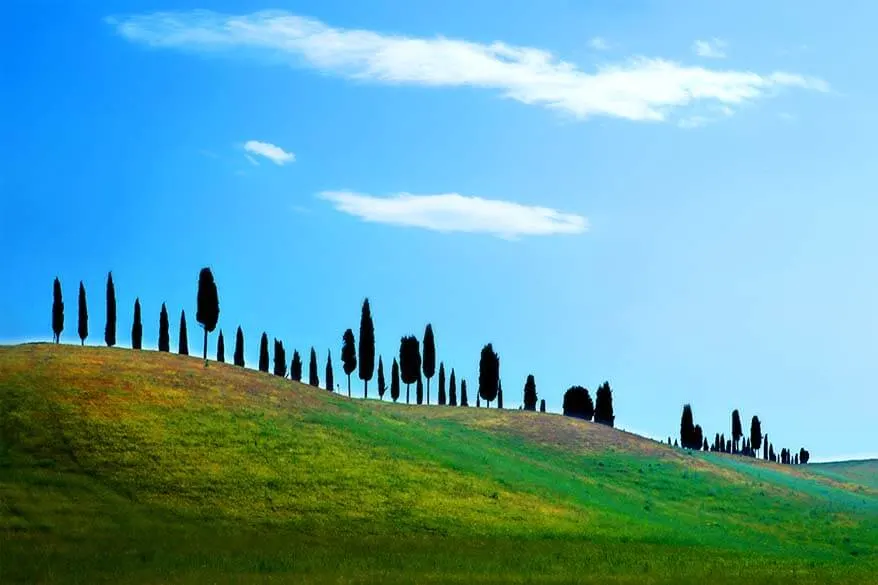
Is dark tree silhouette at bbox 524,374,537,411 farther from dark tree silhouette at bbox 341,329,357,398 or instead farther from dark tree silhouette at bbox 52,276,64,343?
dark tree silhouette at bbox 52,276,64,343

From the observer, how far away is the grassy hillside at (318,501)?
140 feet

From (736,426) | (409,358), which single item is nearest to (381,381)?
(409,358)

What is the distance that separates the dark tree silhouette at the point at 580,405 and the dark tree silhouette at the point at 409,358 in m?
22.1

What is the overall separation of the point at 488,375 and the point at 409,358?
10461 mm

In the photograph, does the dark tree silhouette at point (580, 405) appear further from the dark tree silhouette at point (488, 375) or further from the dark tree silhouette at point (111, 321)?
the dark tree silhouette at point (111, 321)

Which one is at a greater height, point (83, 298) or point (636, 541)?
point (83, 298)

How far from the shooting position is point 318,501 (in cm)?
5612

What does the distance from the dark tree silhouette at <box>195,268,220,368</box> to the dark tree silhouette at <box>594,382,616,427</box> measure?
5708 cm

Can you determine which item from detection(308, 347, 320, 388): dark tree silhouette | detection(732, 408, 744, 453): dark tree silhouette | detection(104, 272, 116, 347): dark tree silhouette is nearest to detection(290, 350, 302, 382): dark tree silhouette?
detection(308, 347, 320, 388): dark tree silhouette

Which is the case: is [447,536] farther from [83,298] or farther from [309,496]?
[83,298]

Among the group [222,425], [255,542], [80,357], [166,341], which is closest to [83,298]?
[166,341]

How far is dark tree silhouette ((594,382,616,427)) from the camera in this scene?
13125 centimetres

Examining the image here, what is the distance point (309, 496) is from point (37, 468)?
15691 millimetres

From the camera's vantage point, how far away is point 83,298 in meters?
111
